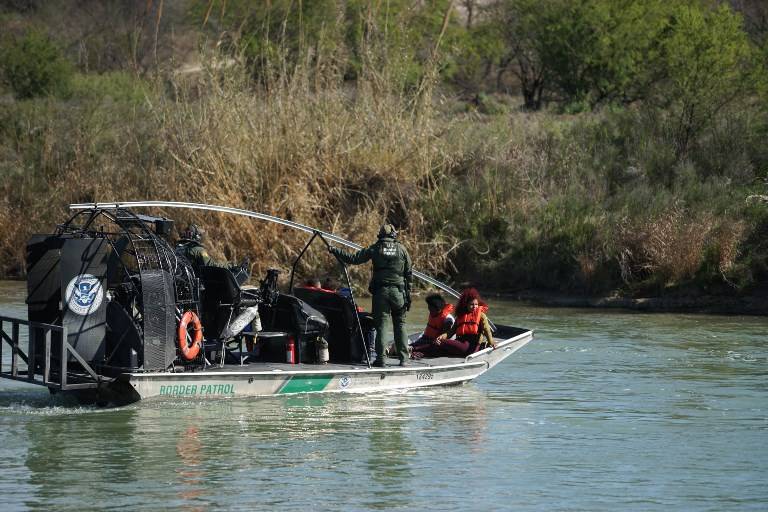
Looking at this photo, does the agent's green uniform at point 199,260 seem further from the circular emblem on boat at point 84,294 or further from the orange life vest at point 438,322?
the orange life vest at point 438,322

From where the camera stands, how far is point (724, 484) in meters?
10.5

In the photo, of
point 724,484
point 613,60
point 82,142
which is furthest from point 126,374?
point 613,60

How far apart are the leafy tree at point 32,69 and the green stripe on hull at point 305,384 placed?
78.8 feet

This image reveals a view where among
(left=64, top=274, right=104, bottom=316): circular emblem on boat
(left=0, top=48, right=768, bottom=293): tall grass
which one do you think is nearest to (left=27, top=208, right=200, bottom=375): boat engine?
(left=64, top=274, right=104, bottom=316): circular emblem on boat

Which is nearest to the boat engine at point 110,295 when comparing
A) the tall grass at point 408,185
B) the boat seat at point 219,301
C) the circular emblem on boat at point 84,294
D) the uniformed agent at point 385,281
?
the circular emblem on boat at point 84,294

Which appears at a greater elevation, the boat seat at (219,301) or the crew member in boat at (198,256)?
the crew member in boat at (198,256)

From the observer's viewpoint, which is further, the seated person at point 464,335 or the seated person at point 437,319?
the seated person at point 464,335

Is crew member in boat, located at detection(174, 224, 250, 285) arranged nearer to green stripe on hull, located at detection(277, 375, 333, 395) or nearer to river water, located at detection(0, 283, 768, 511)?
green stripe on hull, located at detection(277, 375, 333, 395)

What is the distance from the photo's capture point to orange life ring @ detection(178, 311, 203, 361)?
1266cm

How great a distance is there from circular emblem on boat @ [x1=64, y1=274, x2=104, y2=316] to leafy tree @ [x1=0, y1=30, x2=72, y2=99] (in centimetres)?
2422

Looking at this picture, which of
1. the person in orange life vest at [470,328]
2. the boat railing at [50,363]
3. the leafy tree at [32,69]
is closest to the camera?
the boat railing at [50,363]

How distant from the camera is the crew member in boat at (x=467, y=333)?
15.1m

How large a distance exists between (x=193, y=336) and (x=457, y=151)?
1481cm

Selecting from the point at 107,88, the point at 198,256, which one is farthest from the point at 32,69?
the point at 198,256
